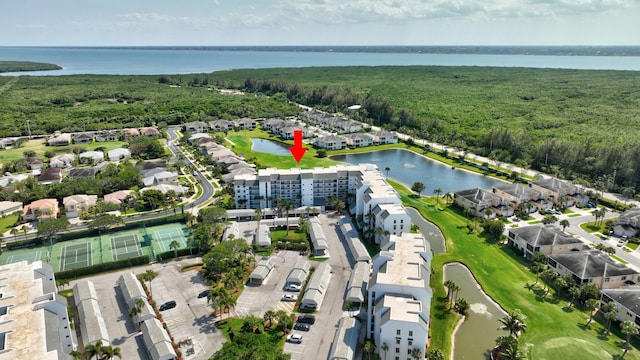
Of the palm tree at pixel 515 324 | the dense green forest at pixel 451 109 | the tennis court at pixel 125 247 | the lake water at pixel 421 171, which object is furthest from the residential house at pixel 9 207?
the palm tree at pixel 515 324

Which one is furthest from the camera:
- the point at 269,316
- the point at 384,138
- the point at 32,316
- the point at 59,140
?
the point at 384,138

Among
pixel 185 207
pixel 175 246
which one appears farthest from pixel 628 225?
pixel 185 207

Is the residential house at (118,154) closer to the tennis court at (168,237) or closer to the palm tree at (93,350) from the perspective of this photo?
A: the tennis court at (168,237)

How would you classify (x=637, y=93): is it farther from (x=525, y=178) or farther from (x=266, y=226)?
(x=266, y=226)

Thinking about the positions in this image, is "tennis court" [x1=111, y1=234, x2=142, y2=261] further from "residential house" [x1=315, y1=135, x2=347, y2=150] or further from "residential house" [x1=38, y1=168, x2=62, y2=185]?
"residential house" [x1=315, y1=135, x2=347, y2=150]

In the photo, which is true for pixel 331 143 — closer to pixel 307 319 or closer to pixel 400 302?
pixel 307 319

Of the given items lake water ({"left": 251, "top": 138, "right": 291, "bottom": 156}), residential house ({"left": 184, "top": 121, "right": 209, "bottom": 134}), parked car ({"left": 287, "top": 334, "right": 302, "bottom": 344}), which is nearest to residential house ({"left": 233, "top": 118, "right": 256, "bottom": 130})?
residential house ({"left": 184, "top": 121, "right": 209, "bottom": 134})
